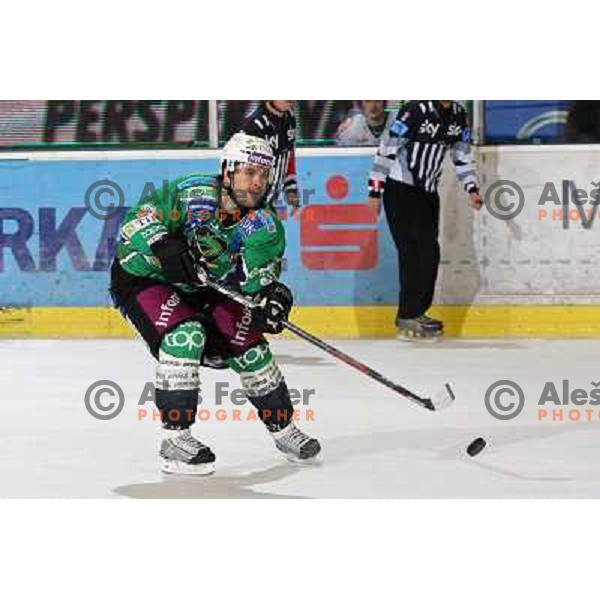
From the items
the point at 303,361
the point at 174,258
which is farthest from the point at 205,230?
the point at 303,361

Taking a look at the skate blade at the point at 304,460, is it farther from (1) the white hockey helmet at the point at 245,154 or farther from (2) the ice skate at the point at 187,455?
(1) the white hockey helmet at the point at 245,154

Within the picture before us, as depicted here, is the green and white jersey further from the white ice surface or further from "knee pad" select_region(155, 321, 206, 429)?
the white ice surface

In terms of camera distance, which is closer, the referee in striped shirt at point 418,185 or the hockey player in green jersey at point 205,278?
the hockey player in green jersey at point 205,278

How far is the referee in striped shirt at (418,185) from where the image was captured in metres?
7.71

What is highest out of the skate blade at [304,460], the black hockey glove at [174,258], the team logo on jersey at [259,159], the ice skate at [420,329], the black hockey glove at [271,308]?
the team logo on jersey at [259,159]

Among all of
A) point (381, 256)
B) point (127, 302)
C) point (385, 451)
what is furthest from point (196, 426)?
point (381, 256)

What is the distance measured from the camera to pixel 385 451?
16.0 feet

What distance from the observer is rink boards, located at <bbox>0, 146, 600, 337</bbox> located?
25.6 ft

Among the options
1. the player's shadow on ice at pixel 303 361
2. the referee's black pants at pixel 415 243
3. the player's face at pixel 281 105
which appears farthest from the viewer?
the referee's black pants at pixel 415 243

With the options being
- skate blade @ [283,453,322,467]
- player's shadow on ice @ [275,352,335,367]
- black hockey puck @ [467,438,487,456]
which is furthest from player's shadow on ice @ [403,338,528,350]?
skate blade @ [283,453,322,467]

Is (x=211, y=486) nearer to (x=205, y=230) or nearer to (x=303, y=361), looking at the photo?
(x=205, y=230)

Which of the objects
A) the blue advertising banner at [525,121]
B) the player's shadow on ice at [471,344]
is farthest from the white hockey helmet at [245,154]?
the blue advertising banner at [525,121]

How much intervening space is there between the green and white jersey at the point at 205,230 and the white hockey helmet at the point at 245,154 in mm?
58
